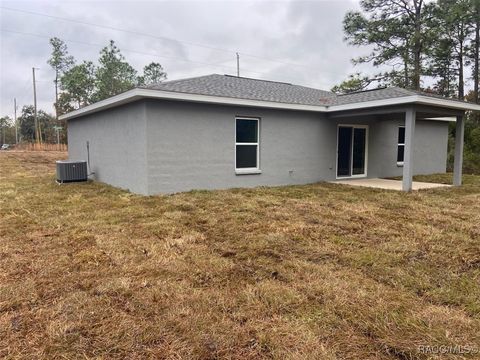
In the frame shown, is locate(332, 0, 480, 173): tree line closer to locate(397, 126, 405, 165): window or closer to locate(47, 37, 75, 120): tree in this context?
locate(397, 126, 405, 165): window

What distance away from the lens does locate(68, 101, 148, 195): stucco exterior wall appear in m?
8.09

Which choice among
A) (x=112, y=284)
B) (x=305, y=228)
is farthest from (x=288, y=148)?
(x=112, y=284)

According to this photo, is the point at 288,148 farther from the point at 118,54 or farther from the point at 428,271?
the point at 118,54

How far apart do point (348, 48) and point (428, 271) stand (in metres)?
22.2

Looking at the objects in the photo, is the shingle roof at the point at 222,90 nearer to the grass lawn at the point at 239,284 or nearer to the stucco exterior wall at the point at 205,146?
the stucco exterior wall at the point at 205,146

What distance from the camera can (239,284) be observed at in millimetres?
3094

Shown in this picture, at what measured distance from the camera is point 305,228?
500cm

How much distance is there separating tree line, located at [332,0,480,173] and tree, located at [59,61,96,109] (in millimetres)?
28285

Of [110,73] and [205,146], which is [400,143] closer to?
[205,146]

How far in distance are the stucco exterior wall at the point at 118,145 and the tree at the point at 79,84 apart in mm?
27070

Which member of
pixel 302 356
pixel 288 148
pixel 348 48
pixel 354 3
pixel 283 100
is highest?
pixel 354 3

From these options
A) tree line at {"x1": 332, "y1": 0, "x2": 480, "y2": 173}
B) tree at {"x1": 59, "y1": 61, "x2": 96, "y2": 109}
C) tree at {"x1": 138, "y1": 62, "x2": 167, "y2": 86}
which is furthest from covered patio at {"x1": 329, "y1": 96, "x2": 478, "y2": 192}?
tree at {"x1": 138, "y1": 62, "x2": 167, "y2": 86}

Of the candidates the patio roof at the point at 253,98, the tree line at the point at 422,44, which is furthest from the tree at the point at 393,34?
the patio roof at the point at 253,98

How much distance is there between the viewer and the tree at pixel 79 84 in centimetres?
3609
